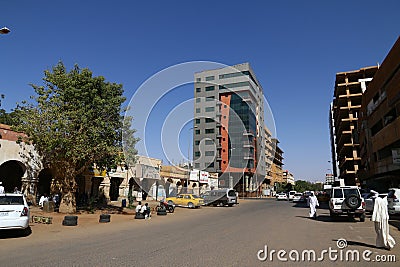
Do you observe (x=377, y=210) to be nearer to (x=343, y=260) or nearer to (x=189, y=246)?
(x=343, y=260)

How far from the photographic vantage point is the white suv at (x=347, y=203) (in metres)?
16.4

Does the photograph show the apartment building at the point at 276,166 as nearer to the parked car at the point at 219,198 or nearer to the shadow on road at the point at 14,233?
the parked car at the point at 219,198

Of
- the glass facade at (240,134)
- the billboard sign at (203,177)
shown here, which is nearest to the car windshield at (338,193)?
the billboard sign at (203,177)

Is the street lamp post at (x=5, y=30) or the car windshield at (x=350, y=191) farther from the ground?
the street lamp post at (x=5, y=30)

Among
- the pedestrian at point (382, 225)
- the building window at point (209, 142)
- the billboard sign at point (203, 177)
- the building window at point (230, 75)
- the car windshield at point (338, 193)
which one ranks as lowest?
the pedestrian at point (382, 225)

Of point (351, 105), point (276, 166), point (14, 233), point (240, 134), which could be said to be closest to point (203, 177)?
point (240, 134)

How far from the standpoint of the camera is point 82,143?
18.5 metres

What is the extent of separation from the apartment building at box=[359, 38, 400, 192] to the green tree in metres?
24.7

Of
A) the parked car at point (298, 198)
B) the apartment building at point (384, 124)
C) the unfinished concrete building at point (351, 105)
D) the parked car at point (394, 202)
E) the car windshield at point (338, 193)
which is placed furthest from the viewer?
the unfinished concrete building at point (351, 105)

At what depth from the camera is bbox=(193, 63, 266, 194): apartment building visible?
78.8m

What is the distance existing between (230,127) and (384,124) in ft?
154

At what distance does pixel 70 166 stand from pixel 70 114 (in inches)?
146

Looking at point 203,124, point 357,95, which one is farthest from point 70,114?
point 203,124

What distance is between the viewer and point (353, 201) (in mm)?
16453
